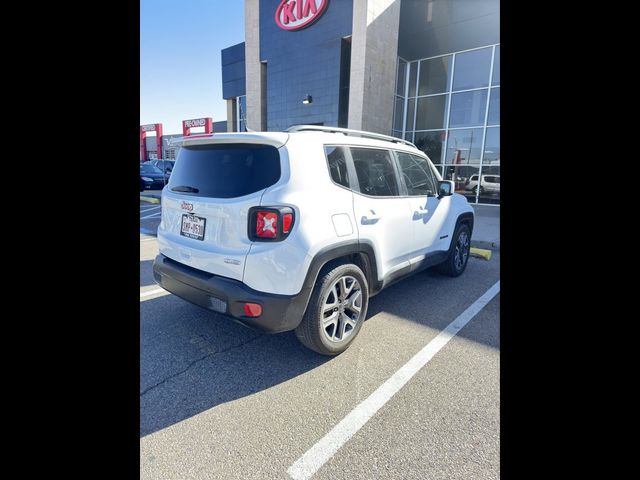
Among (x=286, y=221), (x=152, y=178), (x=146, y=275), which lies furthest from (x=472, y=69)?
(x=152, y=178)

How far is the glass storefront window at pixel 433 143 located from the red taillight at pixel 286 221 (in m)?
12.5

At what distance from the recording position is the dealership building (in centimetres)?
1203

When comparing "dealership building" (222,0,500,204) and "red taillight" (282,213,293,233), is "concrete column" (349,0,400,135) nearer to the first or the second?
"dealership building" (222,0,500,204)

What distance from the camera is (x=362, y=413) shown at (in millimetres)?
2369

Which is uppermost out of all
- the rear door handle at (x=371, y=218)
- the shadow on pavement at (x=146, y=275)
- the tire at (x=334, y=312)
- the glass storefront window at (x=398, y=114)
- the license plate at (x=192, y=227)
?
the glass storefront window at (x=398, y=114)

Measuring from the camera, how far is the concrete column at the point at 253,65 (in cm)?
1492

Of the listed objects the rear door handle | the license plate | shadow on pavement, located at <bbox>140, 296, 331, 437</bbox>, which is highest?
the rear door handle

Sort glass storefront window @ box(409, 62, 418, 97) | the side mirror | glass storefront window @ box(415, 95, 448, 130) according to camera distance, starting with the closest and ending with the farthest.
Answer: the side mirror → glass storefront window @ box(415, 95, 448, 130) → glass storefront window @ box(409, 62, 418, 97)

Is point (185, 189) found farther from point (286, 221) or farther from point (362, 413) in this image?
point (362, 413)

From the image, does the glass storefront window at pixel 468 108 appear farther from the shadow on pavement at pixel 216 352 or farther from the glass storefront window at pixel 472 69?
the shadow on pavement at pixel 216 352

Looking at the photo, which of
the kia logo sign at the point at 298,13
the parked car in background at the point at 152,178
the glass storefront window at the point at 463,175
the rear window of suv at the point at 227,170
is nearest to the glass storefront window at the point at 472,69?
the glass storefront window at the point at 463,175

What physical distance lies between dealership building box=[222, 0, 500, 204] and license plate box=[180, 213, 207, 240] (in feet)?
33.8

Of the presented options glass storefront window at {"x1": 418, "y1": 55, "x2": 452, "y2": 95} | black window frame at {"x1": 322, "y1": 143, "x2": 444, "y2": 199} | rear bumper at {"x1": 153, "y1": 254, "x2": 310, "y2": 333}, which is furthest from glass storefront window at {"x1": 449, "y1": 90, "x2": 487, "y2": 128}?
rear bumper at {"x1": 153, "y1": 254, "x2": 310, "y2": 333}
